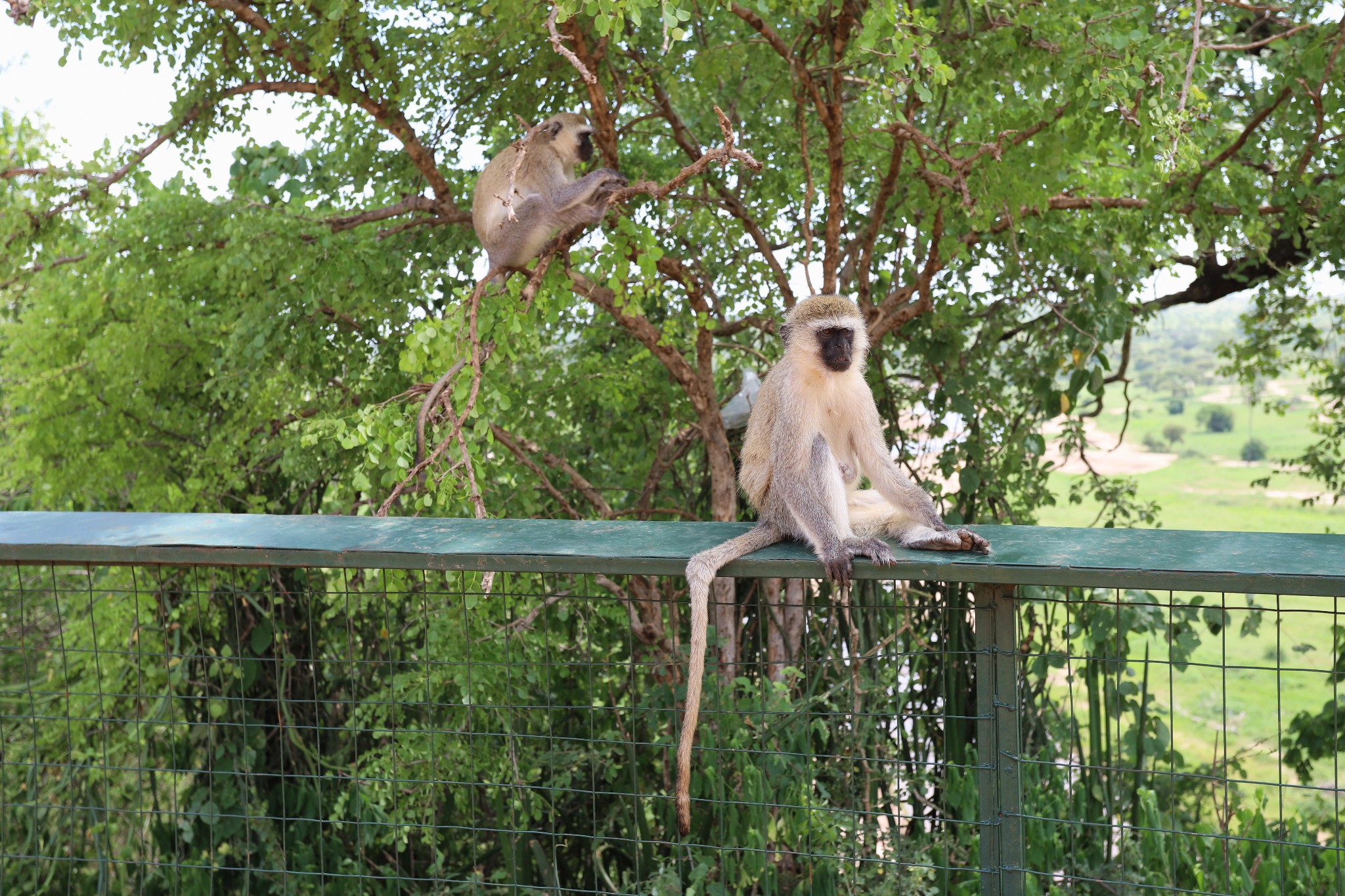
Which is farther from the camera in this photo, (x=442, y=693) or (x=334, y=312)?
(x=334, y=312)

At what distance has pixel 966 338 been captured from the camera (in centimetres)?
541

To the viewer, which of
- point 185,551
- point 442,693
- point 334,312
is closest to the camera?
point 185,551

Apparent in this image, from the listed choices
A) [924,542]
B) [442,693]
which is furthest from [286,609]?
[924,542]

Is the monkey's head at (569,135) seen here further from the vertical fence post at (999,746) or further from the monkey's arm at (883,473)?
the vertical fence post at (999,746)

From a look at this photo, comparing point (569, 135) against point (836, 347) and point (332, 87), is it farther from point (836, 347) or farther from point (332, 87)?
point (836, 347)

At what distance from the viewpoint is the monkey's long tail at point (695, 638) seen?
201 cm

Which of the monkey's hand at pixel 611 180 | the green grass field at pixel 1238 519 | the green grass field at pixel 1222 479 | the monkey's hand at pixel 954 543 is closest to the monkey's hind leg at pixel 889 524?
the monkey's hand at pixel 954 543

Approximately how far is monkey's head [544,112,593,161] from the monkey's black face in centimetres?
227

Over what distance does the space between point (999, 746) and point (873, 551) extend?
498 mm

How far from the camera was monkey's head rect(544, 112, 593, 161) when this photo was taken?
198 inches

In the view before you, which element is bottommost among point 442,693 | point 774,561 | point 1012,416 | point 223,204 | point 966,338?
point 442,693

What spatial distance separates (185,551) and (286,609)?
12.3 ft

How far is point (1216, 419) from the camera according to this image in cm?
1015

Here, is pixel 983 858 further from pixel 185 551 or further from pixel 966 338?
pixel 966 338
